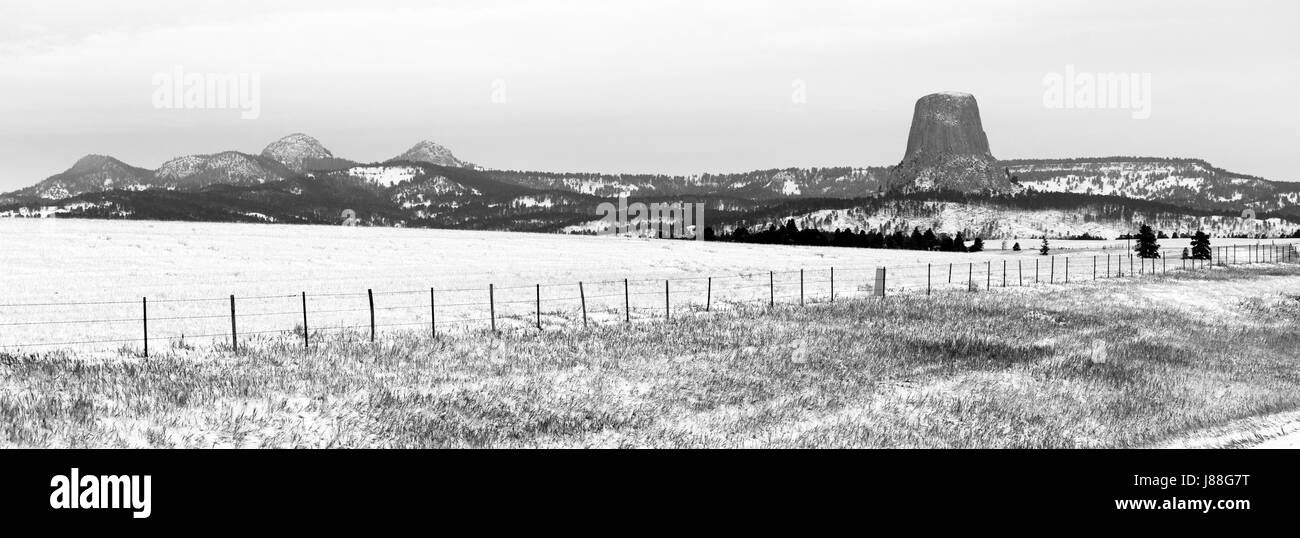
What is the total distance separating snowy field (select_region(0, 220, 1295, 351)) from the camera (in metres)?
34.8

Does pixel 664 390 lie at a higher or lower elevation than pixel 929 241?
higher

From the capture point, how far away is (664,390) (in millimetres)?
19703

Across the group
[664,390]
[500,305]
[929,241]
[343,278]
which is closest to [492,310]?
[664,390]

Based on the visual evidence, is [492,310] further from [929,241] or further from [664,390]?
[929,241]

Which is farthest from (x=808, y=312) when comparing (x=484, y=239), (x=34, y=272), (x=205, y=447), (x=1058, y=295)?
(x=484, y=239)

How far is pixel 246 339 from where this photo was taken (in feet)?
87.8

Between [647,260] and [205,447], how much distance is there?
65.8 m

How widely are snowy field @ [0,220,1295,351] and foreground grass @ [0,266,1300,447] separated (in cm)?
709

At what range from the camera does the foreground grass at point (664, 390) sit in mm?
15492

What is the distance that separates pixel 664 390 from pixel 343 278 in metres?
40.4

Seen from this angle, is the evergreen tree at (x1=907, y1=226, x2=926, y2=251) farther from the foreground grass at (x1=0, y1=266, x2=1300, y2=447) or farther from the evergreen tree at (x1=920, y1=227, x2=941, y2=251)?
the foreground grass at (x1=0, y1=266, x2=1300, y2=447)
